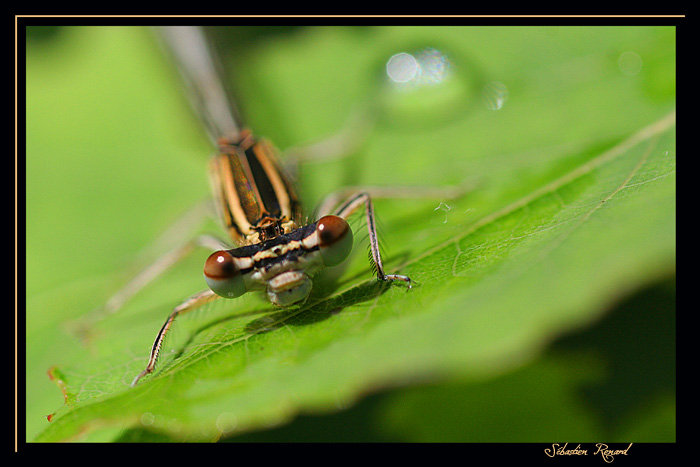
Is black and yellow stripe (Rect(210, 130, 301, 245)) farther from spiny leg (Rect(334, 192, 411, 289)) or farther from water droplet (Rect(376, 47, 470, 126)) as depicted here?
water droplet (Rect(376, 47, 470, 126))

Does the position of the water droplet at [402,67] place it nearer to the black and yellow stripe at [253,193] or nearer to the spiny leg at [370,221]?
the black and yellow stripe at [253,193]

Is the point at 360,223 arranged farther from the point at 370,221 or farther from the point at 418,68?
the point at 418,68

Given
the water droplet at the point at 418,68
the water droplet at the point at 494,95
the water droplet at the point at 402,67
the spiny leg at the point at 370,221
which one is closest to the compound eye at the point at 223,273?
the spiny leg at the point at 370,221

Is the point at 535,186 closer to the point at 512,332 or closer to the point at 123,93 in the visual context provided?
the point at 512,332

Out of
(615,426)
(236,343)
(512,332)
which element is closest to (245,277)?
(236,343)
